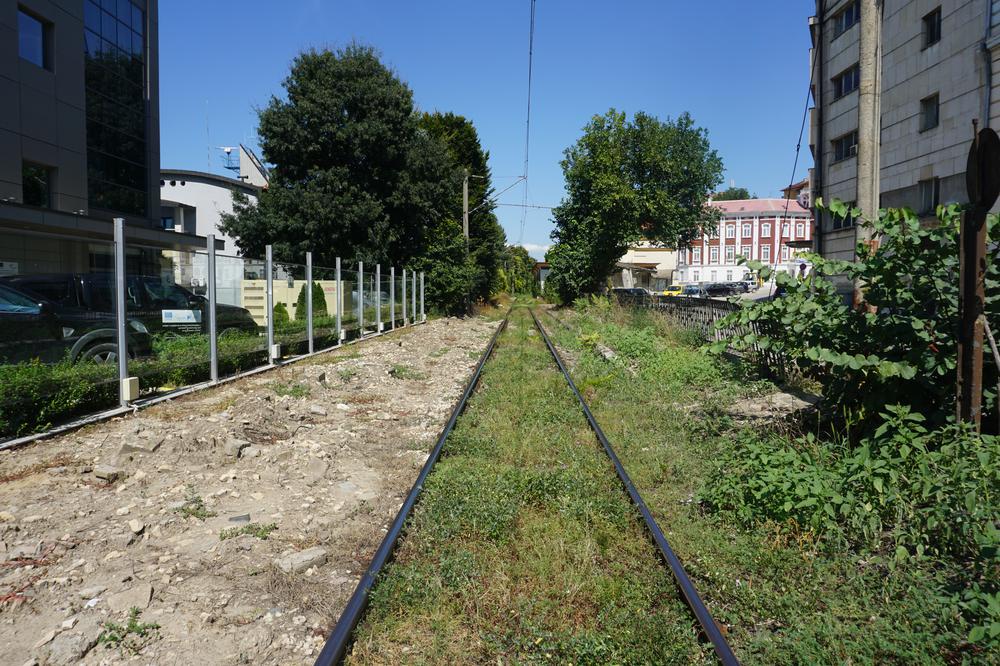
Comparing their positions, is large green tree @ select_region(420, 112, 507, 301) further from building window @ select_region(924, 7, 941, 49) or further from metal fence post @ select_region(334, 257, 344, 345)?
building window @ select_region(924, 7, 941, 49)

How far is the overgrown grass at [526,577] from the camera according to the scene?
3381mm

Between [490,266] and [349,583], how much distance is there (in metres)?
39.6

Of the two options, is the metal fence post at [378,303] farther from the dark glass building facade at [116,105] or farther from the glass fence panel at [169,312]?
the glass fence panel at [169,312]

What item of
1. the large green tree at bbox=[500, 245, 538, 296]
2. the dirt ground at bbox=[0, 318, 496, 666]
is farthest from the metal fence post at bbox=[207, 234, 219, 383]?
the large green tree at bbox=[500, 245, 538, 296]

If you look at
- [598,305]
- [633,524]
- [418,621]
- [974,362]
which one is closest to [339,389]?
[633,524]

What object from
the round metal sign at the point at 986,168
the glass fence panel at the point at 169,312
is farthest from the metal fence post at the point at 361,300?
the round metal sign at the point at 986,168

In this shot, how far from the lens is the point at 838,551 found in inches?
171


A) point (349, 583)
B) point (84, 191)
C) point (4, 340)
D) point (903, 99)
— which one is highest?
point (903, 99)

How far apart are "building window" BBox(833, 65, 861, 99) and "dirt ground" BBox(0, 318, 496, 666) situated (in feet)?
86.8

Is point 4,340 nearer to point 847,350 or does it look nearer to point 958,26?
point 847,350

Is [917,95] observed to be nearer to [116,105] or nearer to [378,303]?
[378,303]

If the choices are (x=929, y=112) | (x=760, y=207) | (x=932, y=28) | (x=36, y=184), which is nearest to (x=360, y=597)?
(x=36, y=184)

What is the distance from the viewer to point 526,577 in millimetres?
4195

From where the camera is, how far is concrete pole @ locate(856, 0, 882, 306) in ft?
26.4
